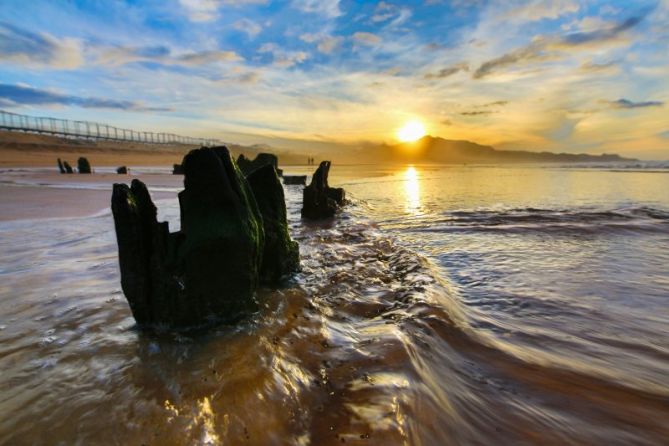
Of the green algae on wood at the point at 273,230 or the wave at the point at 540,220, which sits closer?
the green algae on wood at the point at 273,230

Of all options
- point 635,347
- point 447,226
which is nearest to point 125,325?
point 635,347

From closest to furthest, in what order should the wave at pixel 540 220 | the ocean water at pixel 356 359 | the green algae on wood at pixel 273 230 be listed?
the ocean water at pixel 356 359, the green algae on wood at pixel 273 230, the wave at pixel 540 220

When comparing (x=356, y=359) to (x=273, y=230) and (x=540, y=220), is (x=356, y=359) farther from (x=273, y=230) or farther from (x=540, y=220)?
(x=540, y=220)

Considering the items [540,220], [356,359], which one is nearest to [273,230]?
[356,359]

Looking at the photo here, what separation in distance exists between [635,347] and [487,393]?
2344 millimetres

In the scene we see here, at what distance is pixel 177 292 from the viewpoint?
14.3 ft

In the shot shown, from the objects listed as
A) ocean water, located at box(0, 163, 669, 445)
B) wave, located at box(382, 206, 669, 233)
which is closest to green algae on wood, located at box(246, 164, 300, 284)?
ocean water, located at box(0, 163, 669, 445)

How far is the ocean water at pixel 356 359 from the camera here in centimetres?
291

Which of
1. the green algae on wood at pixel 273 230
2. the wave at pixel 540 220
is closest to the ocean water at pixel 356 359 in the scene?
the green algae on wood at pixel 273 230

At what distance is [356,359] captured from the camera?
3936 millimetres

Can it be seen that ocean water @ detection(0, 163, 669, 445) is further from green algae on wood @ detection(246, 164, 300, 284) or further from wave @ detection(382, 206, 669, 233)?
wave @ detection(382, 206, 669, 233)

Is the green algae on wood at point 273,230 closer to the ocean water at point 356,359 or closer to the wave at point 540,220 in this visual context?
the ocean water at point 356,359

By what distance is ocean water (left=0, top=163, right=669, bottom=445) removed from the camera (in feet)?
9.55

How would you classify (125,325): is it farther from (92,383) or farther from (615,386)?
(615,386)
